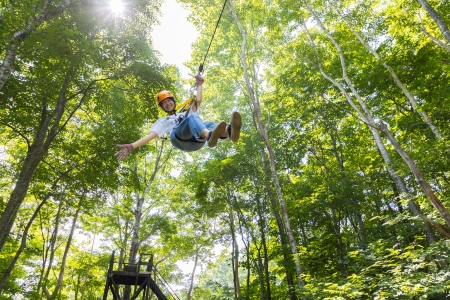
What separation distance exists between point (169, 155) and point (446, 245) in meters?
11.5

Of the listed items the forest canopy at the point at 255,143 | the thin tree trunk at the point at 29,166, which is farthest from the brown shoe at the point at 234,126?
the thin tree trunk at the point at 29,166

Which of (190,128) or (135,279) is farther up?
(190,128)

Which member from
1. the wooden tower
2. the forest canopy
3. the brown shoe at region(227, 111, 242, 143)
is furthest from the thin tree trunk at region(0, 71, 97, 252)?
Result: the brown shoe at region(227, 111, 242, 143)

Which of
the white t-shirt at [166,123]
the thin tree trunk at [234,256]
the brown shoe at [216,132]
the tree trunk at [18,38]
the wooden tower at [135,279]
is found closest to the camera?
the brown shoe at [216,132]

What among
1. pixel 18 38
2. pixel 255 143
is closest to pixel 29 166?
pixel 18 38

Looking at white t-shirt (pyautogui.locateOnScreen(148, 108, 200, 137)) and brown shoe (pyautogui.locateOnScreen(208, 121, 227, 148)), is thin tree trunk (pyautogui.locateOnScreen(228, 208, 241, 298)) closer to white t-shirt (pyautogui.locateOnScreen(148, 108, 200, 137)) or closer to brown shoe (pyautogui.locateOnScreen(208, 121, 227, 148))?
white t-shirt (pyautogui.locateOnScreen(148, 108, 200, 137))

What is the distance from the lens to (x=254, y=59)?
42.1 ft

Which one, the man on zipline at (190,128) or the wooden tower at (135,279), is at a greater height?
the man on zipline at (190,128)

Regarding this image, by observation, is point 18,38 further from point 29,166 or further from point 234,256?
point 234,256

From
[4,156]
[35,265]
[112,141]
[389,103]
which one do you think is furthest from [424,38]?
[35,265]

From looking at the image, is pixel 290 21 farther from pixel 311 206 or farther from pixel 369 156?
pixel 311 206

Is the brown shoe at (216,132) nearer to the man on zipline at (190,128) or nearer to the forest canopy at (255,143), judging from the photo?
the man on zipline at (190,128)

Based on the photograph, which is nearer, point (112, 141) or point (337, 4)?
point (112, 141)

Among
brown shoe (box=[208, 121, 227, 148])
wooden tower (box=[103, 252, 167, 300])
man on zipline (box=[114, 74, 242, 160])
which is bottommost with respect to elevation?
wooden tower (box=[103, 252, 167, 300])
